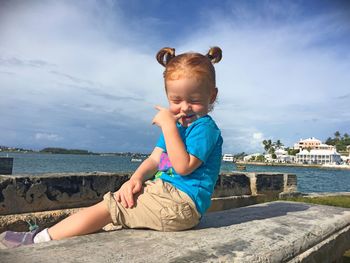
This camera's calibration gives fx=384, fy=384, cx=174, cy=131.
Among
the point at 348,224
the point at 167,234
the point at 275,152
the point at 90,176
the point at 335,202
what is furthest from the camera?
the point at 275,152

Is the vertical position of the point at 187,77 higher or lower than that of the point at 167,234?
higher

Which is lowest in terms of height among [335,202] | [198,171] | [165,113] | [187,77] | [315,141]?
[335,202]

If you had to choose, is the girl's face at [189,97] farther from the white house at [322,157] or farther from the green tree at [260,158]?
the green tree at [260,158]

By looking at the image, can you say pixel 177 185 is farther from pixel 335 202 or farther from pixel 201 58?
pixel 335 202

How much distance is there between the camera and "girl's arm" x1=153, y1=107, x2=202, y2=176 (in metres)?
2.54

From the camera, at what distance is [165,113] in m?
2.69

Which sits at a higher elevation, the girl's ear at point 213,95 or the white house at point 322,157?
the white house at point 322,157

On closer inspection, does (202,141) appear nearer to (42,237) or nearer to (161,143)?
(161,143)

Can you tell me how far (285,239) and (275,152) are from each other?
148 meters

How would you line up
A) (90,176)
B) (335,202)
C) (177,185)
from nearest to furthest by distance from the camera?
(177,185) < (90,176) < (335,202)

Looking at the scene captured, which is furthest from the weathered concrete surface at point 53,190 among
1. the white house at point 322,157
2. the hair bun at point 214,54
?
the white house at point 322,157

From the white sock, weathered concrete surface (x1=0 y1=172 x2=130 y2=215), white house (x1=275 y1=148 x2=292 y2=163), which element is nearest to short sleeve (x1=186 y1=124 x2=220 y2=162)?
the white sock

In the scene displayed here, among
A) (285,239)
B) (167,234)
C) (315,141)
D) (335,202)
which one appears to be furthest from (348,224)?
(315,141)

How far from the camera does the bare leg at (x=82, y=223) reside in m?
2.40
